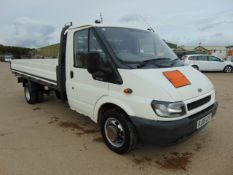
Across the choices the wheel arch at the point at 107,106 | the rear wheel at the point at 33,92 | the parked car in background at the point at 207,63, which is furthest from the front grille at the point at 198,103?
the parked car in background at the point at 207,63

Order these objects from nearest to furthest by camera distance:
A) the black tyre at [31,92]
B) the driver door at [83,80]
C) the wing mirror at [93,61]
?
the wing mirror at [93,61]
the driver door at [83,80]
the black tyre at [31,92]

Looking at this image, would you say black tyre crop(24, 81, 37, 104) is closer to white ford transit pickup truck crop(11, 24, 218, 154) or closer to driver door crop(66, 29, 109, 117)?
white ford transit pickup truck crop(11, 24, 218, 154)

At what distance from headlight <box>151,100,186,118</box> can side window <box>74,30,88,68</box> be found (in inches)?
63.3

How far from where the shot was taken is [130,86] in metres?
3.24

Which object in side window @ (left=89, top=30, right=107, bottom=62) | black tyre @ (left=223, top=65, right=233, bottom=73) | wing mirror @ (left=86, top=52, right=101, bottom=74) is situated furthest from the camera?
black tyre @ (left=223, top=65, right=233, bottom=73)

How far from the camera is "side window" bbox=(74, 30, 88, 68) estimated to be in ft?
13.1

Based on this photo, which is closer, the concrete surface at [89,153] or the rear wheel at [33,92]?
the concrete surface at [89,153]

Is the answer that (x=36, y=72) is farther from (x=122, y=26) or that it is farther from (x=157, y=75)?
(x=157, y=75)

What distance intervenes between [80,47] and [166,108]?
2.03m

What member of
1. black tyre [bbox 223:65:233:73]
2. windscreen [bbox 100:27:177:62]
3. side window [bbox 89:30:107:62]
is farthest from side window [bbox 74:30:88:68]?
black tyre [bbox 223:65:233:73]

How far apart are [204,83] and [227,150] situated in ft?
3.93

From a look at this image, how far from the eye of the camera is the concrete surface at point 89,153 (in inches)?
128

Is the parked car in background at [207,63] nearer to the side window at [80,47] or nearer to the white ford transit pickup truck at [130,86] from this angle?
the white ford transit pickup truck at [130,86]

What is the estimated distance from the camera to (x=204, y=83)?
373 cm
